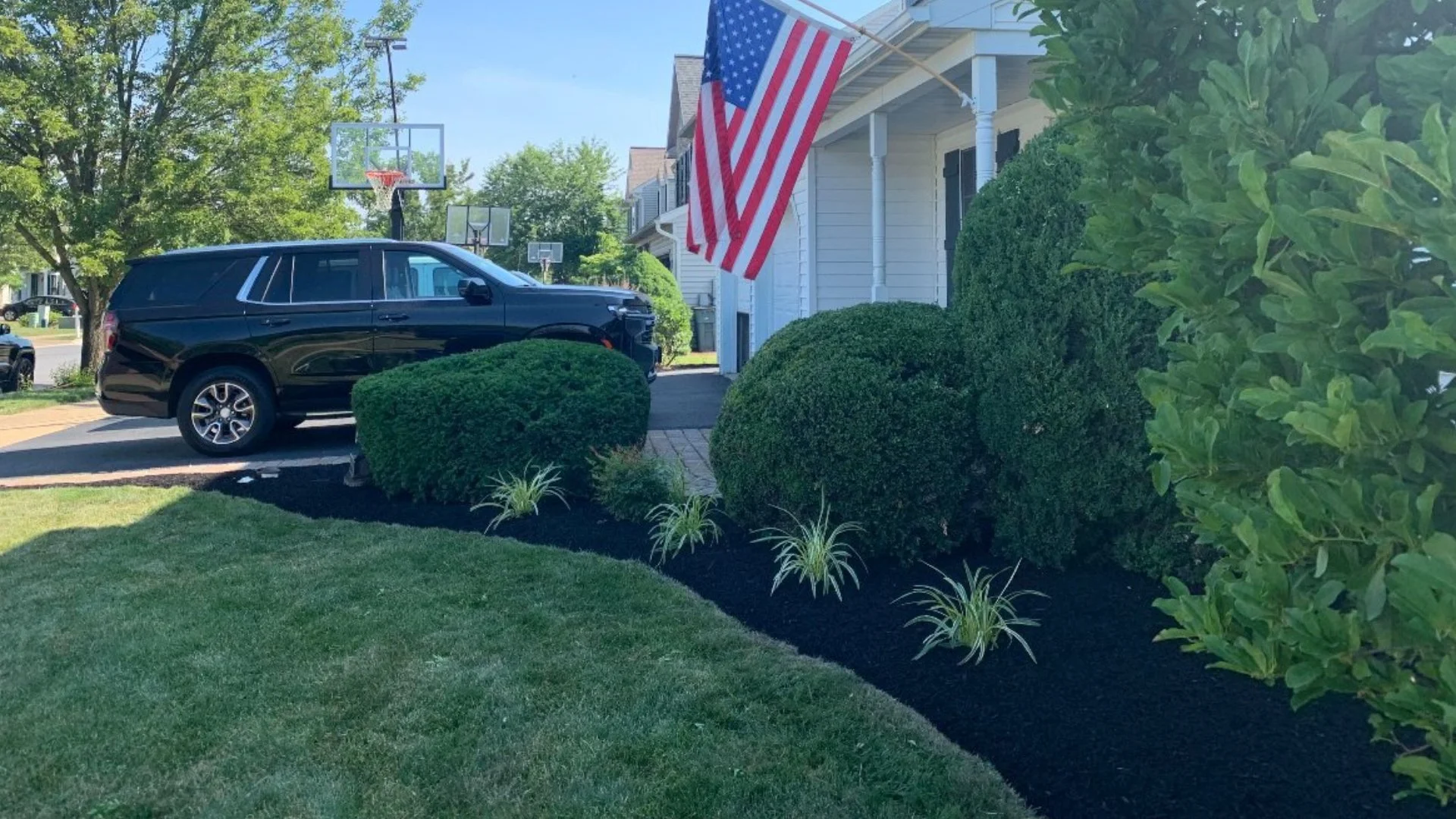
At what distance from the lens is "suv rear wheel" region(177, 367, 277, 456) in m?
10.2

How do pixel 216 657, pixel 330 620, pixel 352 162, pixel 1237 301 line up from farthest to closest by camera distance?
pixel 352 162
pixel 330 620
pixel 216 657
pixel 1237 301

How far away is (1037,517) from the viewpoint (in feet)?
15.3

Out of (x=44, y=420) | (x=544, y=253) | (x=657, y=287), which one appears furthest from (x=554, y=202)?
(x=44, y=420)

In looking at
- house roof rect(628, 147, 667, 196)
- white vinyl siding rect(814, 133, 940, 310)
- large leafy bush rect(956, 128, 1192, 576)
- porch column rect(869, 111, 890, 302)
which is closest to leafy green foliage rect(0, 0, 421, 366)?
white vinyl siding rect(814, 133, 940, 310)

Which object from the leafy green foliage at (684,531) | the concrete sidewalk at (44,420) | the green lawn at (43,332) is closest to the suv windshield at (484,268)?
the leafy green foliage at (684,531)

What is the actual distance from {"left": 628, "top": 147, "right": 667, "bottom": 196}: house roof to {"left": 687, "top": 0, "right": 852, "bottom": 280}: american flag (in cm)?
3821

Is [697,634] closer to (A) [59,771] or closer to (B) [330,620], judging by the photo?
(B) [330,620]

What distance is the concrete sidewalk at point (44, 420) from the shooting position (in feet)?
41.6

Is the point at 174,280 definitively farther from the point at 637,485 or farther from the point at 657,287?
the point at 657,287

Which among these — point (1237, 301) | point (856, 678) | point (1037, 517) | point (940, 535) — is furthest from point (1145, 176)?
point (940, 535)

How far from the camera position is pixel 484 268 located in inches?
414

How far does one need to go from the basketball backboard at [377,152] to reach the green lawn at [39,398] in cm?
508

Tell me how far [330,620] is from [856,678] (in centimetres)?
230

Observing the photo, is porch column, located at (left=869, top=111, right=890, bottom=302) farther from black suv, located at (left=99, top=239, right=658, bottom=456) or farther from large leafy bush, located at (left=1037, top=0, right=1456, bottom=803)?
large leafy bush, located at (left=1037, top=0, right=1456, bottom=803)
